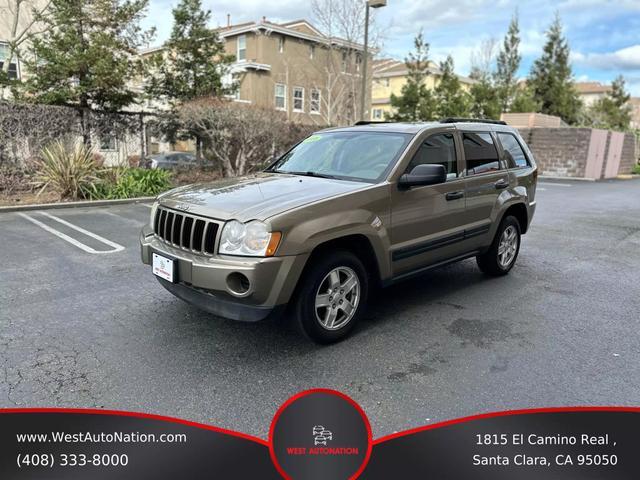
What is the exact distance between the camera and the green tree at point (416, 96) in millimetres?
27375

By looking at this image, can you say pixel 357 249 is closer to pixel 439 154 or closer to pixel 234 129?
pixel 439 154

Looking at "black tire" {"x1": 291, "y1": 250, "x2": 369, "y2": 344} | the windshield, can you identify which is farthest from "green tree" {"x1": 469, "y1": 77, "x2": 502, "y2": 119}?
"black tire" {"x1": 291, "y1": 250, "x2": 369, "y2": 344}

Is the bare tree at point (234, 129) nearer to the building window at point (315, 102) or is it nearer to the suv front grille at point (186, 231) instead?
the suv front grille at point (186, 231)

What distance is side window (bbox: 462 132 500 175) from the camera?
4.94 m

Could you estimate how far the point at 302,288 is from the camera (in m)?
3.49

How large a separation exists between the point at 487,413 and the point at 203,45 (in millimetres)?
16068

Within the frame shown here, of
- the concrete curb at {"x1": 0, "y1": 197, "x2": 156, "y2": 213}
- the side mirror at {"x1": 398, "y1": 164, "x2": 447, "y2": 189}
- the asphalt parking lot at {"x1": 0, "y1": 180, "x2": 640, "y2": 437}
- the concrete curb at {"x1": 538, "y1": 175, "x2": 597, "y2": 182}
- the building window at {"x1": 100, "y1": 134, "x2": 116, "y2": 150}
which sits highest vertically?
the side mirror at {"x1": 398, "y1": 164, "x2": 447, "y2": 189}

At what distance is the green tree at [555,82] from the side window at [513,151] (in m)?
31.4

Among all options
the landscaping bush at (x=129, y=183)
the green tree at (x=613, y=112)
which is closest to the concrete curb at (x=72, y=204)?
the landscaping bush at (x=129, y=183)

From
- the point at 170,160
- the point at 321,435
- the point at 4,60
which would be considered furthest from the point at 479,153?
the point at 4,60

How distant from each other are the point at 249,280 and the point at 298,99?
2876 cm

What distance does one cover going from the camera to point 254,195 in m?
3.72

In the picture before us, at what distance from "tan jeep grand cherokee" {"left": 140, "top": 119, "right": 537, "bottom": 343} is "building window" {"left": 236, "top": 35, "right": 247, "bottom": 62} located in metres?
26.6

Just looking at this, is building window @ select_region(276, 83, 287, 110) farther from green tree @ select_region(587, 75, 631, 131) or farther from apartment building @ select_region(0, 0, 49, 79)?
green tree @ select_region(587, 75, 631, 131)
